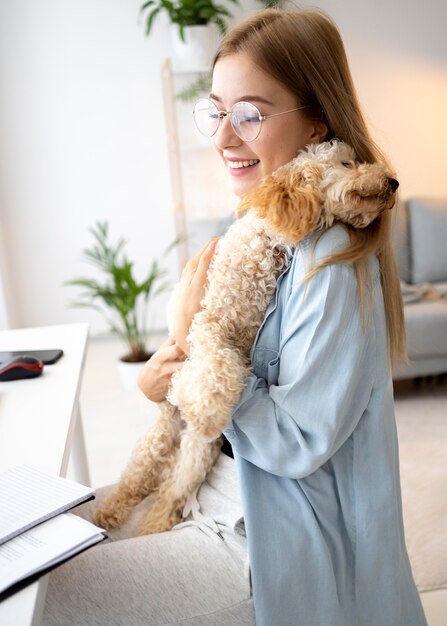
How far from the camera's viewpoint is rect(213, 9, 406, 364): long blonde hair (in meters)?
0.95

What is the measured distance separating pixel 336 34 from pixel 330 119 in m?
0.14

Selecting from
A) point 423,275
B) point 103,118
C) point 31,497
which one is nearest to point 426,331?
point 423,275

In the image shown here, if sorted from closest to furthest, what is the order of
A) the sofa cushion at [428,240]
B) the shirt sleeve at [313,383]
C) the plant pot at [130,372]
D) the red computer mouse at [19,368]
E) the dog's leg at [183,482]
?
the shirt sleeve at [313,383] < the dog's leg at [183,482] < the red computer mouse at [19,368] < the plant pot at [130,372] < the sofa cushion at [428,240]

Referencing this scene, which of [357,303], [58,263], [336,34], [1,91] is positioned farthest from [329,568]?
[1,91]

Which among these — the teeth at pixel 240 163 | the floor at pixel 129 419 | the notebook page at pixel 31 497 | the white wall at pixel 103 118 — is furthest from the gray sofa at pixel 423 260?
the notebook page at pixel 31 497

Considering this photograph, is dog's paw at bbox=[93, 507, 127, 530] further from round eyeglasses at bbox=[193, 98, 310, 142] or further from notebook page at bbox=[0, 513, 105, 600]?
round eyeglasses at bbox=[193, 98, 310, 142]

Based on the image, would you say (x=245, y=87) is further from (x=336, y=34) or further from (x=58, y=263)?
(x=58, y=263)

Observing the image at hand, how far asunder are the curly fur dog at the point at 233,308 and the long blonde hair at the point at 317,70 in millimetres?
55

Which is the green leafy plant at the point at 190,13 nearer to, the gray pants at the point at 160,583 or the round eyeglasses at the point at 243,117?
the round eyeglasses at the point at 243,117

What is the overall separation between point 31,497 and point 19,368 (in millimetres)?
552

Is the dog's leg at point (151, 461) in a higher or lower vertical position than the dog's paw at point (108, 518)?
higher

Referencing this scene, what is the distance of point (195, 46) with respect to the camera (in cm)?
364

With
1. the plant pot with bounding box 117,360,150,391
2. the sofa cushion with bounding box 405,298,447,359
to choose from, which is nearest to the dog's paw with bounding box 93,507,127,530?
the sofa cushion with bounding box 405,298,447,359

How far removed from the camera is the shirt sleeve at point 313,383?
0.85 metres
